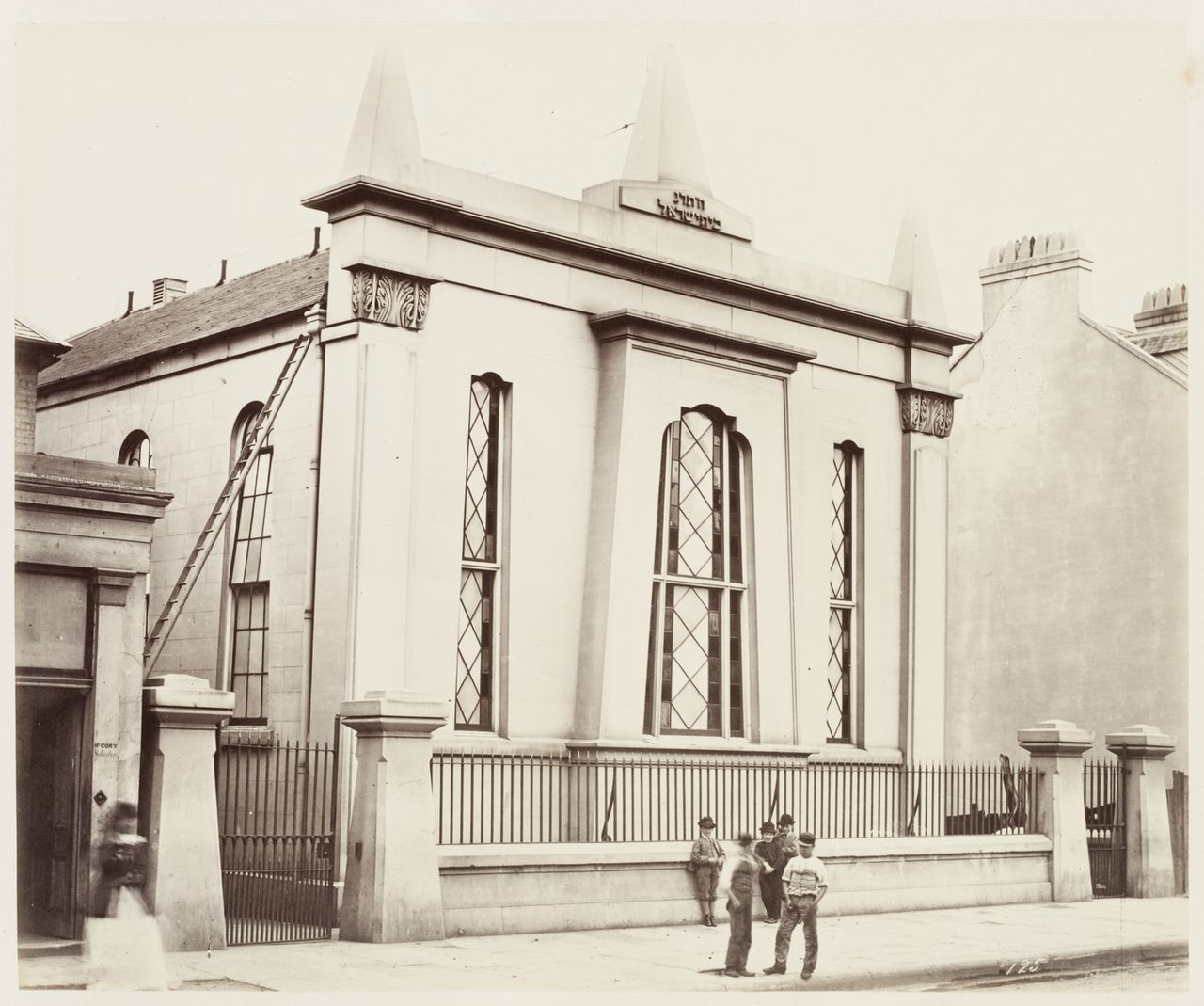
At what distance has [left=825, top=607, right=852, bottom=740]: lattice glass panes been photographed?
26094 mm

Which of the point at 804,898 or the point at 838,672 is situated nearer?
the point at 804,898

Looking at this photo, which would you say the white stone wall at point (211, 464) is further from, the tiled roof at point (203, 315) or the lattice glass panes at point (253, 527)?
the tiled roof at point (203, 315)

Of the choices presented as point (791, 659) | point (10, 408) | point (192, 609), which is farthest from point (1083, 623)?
point (10, 408)

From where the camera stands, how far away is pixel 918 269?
2761 centimetres

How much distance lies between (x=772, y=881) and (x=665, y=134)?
11042mm

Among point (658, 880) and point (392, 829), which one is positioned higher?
point (392, 829)

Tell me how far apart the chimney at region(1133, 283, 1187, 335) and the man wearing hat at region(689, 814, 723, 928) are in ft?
68.0

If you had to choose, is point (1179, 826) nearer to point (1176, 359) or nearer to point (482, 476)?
point (1176, 359)

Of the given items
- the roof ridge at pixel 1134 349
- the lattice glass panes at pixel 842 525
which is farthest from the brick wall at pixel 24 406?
the roof ridge at pixel 1134 349

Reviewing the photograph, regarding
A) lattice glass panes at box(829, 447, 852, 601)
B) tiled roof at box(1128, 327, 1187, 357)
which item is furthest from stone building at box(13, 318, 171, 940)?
tiled roof at box(1128, 327, 1187, 357)

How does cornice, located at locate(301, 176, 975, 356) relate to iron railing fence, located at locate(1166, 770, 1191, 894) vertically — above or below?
above

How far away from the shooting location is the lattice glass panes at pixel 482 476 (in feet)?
70.6

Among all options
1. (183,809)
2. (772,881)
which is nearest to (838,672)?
(772,881)

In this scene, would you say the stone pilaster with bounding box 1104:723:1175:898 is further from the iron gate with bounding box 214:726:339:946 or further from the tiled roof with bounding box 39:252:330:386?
the tiled roof with bounding box 39:252:330:386
